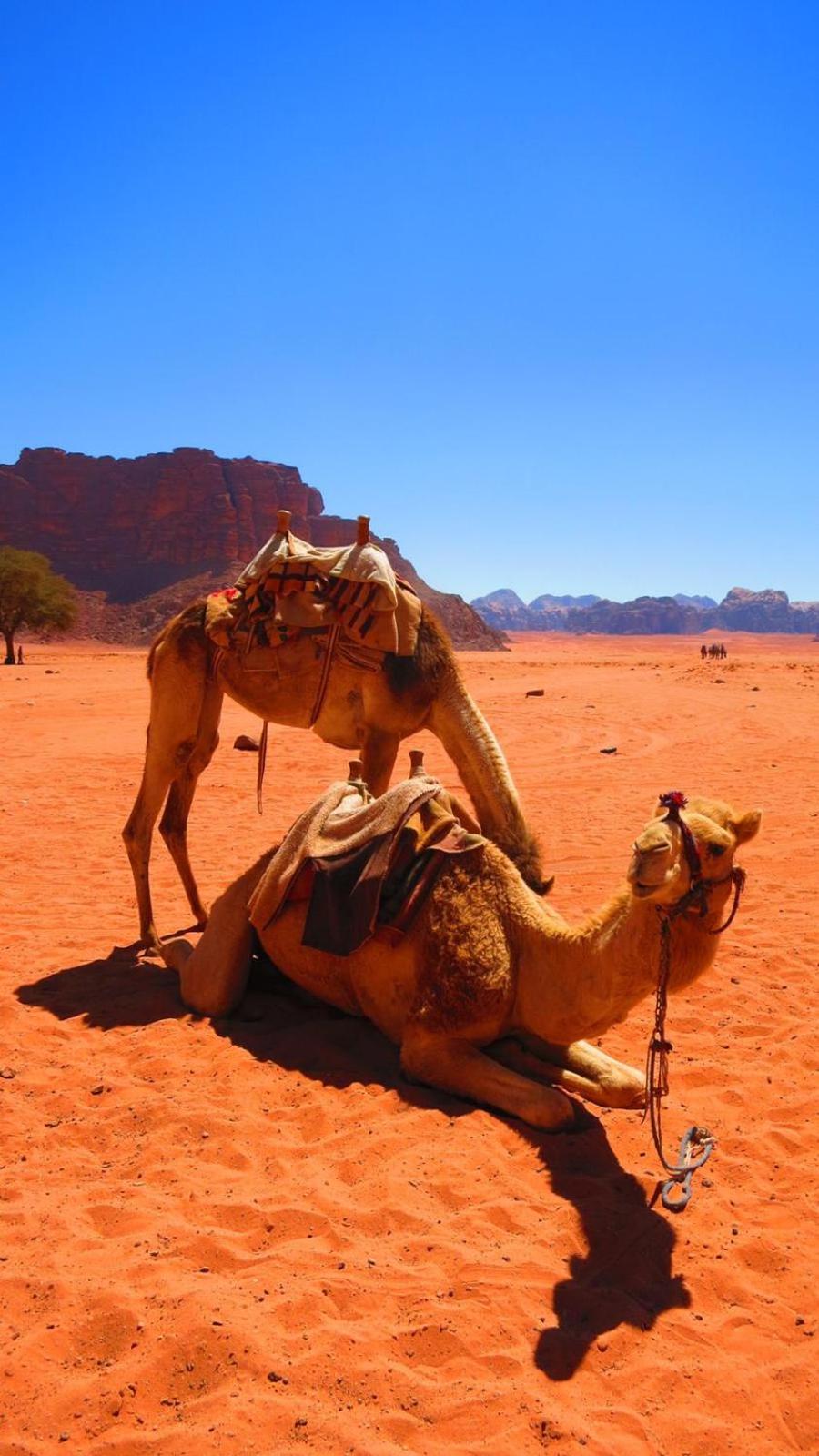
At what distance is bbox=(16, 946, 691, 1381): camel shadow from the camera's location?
2.96 meters

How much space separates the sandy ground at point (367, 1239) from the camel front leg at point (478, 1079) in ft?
0.28

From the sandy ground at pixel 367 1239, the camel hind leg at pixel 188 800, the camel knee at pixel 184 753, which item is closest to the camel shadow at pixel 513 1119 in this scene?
the sandy ground at pixel 367 1239

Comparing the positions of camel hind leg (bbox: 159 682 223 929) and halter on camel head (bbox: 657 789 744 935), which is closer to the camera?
halter on camel head (bbox: 657 789 744 935)

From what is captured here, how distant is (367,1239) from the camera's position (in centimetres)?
324

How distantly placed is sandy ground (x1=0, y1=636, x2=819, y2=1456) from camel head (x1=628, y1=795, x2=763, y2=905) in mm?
1252

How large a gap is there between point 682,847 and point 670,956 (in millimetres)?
453

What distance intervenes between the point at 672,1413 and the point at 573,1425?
0.98 feet

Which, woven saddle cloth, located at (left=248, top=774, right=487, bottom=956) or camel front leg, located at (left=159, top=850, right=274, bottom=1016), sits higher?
woven saddle cloth, located at (left=248, top=774, right=487, bottom=956)

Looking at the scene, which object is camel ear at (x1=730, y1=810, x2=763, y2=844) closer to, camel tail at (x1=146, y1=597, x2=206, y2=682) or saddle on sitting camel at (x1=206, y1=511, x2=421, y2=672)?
saddle on sitting camel at (x1=206, y1=511, x2=421, y2=672)

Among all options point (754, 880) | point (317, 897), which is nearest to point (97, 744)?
point (754, 880)

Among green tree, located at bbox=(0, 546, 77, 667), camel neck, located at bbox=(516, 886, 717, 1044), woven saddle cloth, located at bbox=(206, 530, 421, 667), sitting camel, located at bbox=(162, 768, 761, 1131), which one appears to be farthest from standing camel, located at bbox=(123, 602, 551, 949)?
green tree, located at bbox=(0, 546, 77, 667)

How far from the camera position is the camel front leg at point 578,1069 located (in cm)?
388

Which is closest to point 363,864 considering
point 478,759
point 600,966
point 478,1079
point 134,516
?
point 478,1079

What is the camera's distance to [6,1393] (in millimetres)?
2596
